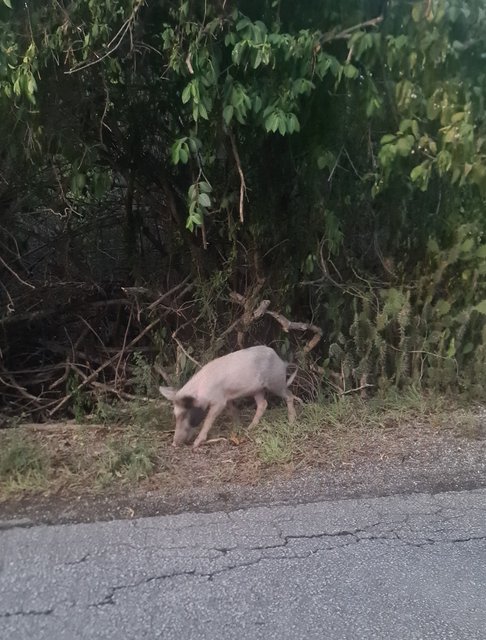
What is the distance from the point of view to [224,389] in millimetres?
5449

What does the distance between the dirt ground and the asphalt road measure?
0.68 ft

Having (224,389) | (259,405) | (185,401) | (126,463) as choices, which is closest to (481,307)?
(259,405)

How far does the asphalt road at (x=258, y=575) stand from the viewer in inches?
128

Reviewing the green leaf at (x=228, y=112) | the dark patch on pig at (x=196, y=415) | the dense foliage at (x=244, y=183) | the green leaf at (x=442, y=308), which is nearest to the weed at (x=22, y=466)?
the dark patch on pig at (x=196, y=415)

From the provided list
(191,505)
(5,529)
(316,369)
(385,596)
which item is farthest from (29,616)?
(316,369)

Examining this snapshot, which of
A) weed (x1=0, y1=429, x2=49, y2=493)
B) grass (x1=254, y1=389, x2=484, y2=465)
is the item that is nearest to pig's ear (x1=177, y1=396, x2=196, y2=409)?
grass (x1=254, y1=389, x2=484, y2=465)

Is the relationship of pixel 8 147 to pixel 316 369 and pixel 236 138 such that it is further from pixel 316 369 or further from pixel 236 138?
pixel 316 369

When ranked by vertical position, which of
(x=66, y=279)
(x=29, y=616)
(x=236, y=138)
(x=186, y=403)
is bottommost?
(x=29, y=616)

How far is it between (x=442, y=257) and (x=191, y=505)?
3.29 metres

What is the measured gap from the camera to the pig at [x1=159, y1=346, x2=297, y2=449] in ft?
17.6

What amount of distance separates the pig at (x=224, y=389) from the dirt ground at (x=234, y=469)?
200mm

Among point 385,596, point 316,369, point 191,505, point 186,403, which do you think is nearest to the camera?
point 385,596

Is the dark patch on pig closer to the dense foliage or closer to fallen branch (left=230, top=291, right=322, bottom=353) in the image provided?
the dense foliage

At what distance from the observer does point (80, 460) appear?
493cm
